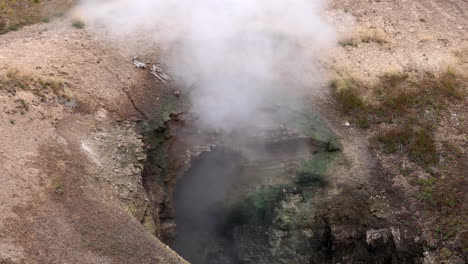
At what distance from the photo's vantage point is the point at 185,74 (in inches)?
596

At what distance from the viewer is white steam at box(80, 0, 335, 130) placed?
48.7ft

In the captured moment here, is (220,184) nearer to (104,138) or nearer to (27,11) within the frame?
(104,138)

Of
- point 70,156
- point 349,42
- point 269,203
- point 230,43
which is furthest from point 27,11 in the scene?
point 349,42

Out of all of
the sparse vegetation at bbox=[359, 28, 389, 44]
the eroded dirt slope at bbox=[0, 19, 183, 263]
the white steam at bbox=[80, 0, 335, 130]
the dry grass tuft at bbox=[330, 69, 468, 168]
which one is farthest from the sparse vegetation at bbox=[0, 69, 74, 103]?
the sparse vegetation at bbox=[359, 28, 389, 44]

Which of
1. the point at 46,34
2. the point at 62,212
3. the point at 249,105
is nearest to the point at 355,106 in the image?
the point at 249,105

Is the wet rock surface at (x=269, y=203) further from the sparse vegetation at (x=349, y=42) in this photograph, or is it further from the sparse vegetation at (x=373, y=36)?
the sparse vegetation at (x=373, y=36)

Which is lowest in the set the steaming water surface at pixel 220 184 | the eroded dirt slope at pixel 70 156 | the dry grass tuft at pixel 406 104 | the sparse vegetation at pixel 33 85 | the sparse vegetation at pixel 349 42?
the steaming water surface at pixel 220 184

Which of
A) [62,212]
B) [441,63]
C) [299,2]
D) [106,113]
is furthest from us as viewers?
[299,2]

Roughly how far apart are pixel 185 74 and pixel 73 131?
4483 mm

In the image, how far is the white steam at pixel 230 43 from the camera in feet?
48.7

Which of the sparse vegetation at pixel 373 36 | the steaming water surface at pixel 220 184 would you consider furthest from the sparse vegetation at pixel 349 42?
the steaming water surface at pixel 220 184

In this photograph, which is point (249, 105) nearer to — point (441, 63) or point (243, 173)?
point (243, 173)

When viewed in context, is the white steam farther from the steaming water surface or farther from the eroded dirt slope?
the eroded dirt slope

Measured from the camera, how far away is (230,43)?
52.9 ft
